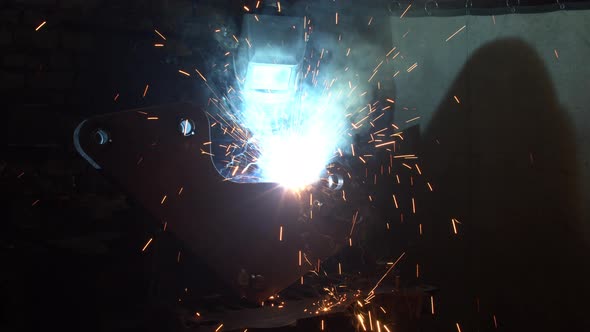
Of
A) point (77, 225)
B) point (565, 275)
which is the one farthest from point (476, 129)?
point (77, 225)

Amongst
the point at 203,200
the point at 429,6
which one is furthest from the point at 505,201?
the point at 203,200

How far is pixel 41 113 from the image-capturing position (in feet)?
8.95

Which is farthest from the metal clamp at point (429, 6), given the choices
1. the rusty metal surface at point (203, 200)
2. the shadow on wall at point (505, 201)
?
the rusty metal surface at point (203, 200)

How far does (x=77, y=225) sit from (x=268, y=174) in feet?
4.18

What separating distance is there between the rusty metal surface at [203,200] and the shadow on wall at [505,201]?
160 cm

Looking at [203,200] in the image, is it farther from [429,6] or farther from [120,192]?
[429,6]

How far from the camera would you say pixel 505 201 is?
297 cm

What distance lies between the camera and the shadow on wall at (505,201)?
2.70m

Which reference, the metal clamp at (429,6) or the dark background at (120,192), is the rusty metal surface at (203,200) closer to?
the dark background at (120,192)

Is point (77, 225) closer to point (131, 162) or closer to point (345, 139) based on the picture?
point (131, 162)

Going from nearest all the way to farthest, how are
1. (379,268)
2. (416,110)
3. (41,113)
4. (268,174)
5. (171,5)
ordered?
(268,174)
(41,113)
(171,5)
(379,268)
(416,110)

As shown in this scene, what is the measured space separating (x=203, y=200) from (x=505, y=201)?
6.93ft

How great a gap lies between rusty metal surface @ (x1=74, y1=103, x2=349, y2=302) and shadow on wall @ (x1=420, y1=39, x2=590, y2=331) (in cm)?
160

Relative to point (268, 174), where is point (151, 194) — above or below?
below
